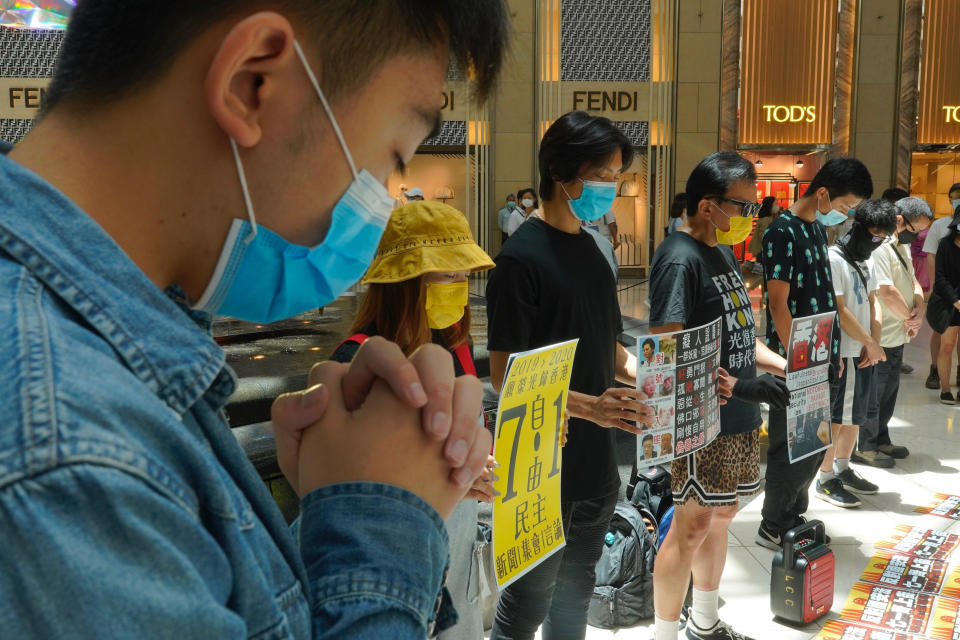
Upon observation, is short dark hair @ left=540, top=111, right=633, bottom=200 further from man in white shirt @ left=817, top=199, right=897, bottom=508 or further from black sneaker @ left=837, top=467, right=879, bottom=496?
black sneaker @ left=837, top=467, right=879, bottom=496

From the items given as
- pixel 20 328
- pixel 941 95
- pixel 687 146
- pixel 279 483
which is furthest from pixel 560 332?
pixel 941 95

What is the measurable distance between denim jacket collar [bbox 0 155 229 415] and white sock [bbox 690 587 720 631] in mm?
3126

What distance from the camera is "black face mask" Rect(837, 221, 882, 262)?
475 centimetres

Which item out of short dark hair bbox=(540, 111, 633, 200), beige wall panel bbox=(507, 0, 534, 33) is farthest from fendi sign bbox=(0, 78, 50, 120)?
short dark hair bbox=(540, 111, 633, 200)

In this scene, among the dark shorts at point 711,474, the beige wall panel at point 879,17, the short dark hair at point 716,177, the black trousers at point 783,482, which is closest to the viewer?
the dark shorts at point 711,474

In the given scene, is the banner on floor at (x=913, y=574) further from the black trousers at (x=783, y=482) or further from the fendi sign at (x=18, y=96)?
the fendi sign at (x=18, y=96)

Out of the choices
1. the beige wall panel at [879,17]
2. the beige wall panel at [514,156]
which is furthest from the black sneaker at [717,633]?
the beige wall panel at [879,17]

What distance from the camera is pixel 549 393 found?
7.10ft

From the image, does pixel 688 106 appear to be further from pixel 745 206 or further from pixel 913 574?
pixel 745 206

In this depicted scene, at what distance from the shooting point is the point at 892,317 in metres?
5.83

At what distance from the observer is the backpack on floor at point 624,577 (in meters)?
3.47

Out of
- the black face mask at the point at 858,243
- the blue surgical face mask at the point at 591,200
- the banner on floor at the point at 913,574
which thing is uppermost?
the blue surgical face mask at the point at 591,200

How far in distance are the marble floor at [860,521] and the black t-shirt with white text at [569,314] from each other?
3.95ft

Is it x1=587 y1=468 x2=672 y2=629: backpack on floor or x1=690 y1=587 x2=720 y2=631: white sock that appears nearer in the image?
x1=690 y1=587 x2=720 y2=631: white sock
